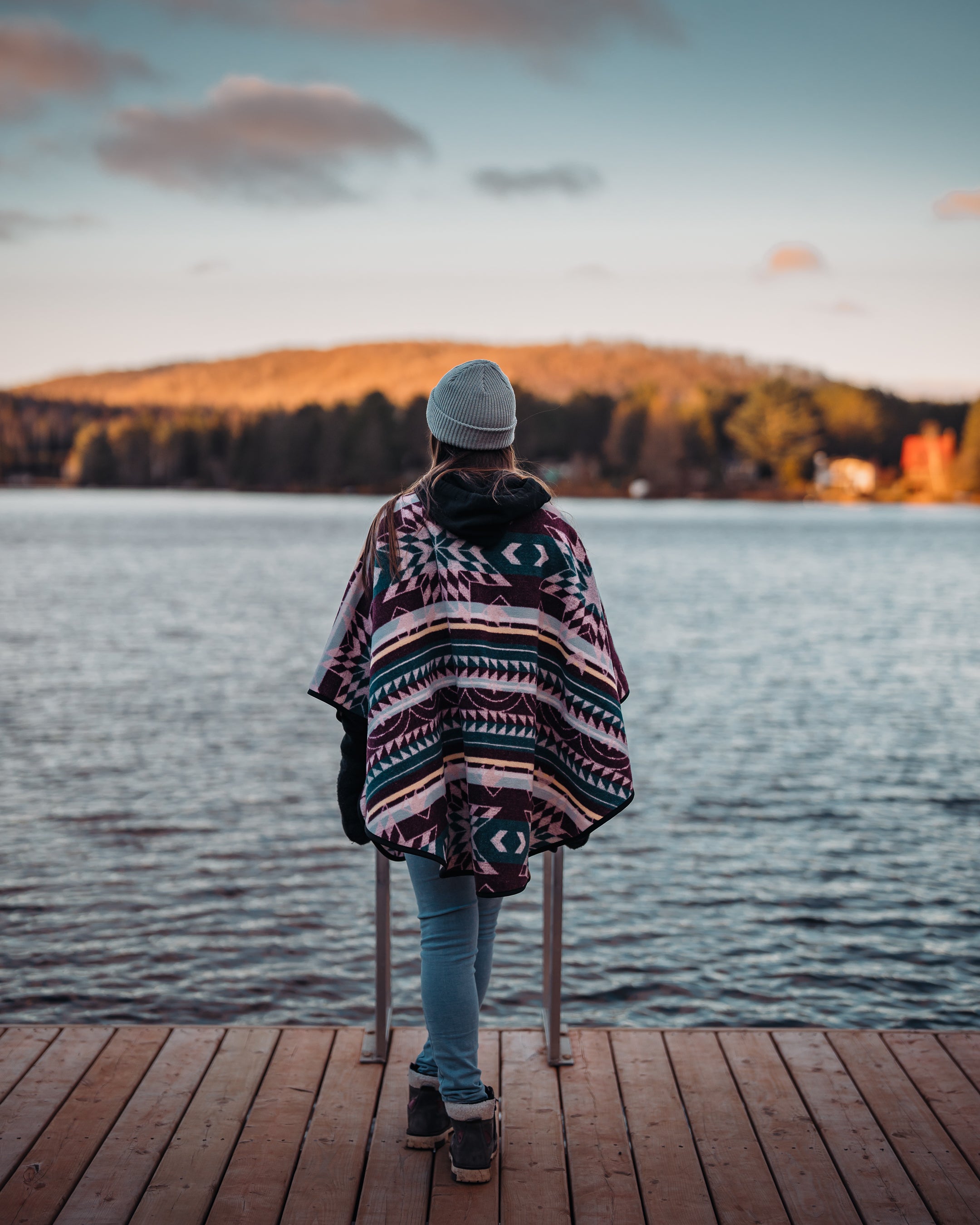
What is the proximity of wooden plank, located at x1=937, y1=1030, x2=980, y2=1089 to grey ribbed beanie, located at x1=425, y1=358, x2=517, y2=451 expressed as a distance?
2.17 m

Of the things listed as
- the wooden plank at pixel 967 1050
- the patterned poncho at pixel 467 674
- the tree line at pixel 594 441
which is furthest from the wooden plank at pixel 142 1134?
the tree line at pixel 594 441

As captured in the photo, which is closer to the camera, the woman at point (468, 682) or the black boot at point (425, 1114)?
the woman at point (468, 682)

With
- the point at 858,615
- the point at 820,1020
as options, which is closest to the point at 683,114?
the point at 858,615

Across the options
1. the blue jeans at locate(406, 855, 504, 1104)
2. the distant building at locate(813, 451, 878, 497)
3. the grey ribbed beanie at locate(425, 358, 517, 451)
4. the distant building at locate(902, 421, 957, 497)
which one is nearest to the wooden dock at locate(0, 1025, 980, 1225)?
the blue jeans at locate(406, 855, 504, 1104)

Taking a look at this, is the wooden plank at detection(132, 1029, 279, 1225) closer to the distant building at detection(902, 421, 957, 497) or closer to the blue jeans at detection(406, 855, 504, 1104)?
the blue jeans at detection(406, 855, 504, 1104)

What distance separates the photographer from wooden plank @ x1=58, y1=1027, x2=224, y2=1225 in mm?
2561

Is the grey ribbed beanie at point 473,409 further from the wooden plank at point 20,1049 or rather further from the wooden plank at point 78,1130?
the wooden plank at point 20,1049

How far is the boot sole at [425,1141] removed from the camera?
282cm

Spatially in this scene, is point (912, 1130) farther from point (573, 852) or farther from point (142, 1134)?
point (573, 852)

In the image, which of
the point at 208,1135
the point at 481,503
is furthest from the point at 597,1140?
the point at 481,503

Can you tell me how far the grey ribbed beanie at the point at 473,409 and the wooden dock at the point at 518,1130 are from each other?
164 cm

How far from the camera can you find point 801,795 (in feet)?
30.7

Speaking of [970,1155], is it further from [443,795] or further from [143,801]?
[143,801]

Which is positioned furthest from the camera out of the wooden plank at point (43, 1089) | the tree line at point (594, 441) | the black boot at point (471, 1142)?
the tree line at point (594, 441)
